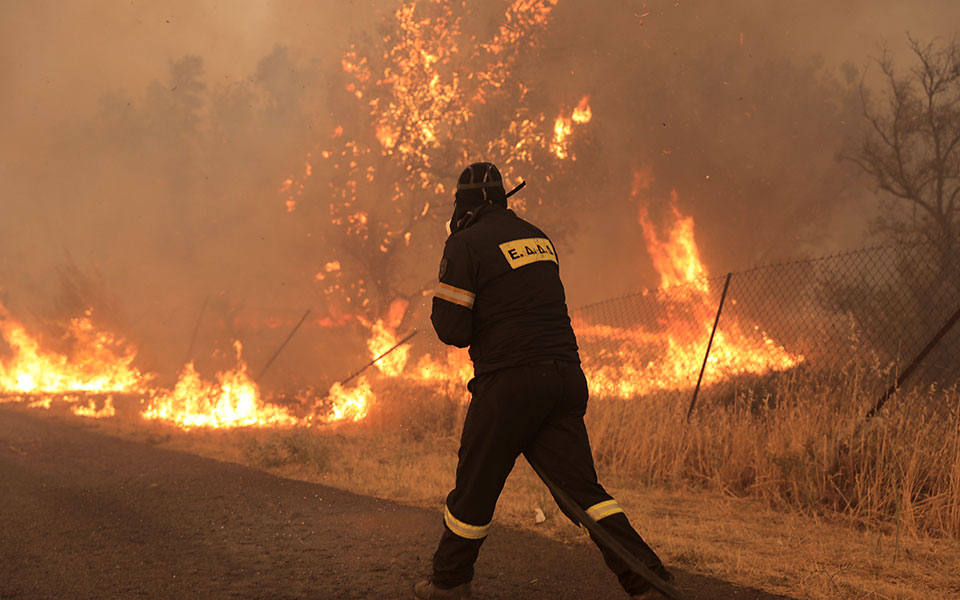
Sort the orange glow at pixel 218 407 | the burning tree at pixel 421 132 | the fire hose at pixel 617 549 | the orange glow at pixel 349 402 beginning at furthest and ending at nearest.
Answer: the burning tree at pixel 421 132
the orange glow at pixel 218 407
the orange glow at pixel 349 402
the fire hose at pixel 617 549

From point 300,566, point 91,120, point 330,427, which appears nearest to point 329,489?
point 300,566

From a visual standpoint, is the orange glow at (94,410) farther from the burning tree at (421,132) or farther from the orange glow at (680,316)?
the orange glow at (680,316)

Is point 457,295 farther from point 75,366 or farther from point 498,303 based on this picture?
point 75,366

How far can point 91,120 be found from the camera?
29750 mm

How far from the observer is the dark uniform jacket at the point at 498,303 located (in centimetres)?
330

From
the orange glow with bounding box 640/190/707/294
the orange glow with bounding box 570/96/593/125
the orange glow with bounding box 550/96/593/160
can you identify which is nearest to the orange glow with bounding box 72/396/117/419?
the orange glow with bounding box 550/96/593/160

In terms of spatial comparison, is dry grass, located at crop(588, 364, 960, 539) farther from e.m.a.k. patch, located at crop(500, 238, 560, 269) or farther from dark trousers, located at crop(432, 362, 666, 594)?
e.m.a.k. patch, located at crop(500, 238, 560, 269)

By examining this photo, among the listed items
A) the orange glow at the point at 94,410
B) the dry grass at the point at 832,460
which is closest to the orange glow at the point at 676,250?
the dry grass at the point at 832,460

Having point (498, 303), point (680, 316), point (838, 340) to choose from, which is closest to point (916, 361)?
point (498, 303)

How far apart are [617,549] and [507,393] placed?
0.81m

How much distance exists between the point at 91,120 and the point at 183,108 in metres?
4.77

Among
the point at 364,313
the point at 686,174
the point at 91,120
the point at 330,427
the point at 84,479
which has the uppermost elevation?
the point at 91,120

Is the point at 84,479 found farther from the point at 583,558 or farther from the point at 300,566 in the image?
the point at 583,558

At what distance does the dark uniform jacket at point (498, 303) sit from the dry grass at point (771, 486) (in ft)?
6.28
